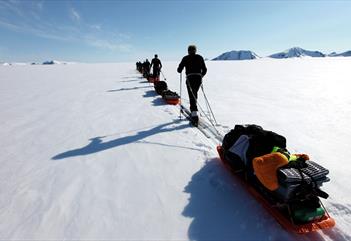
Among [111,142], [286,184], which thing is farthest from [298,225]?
[111,142]

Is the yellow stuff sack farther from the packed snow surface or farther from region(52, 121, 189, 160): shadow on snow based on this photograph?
region(52, 121, 189, 160): shadow on snow

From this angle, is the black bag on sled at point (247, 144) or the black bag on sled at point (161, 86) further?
the black bag on sled at point (161, 86)

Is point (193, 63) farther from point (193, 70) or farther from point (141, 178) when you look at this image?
point (141, 178)

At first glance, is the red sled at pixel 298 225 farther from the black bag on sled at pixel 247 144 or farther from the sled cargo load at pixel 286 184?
the black bag on sled at pixel 247 144

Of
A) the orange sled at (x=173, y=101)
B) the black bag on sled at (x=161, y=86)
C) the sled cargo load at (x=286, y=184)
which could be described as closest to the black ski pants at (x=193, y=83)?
the orange sled at (x=173, y=101)

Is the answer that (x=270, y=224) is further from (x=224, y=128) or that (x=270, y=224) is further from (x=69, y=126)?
(x=69, y=126)

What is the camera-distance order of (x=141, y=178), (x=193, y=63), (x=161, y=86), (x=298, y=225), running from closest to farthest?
(x=298, y=225) < (x=141, y=178) < (x=193, y=63) < (x=161, y=86)

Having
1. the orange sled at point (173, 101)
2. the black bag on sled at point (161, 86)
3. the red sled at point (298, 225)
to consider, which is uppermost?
the red sled at point (298, 225)

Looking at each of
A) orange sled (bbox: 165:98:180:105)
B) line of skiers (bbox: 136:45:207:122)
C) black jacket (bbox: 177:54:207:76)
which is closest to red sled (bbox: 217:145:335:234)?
line of skiers (bbox: 136:45:207:122)

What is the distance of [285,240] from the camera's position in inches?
104

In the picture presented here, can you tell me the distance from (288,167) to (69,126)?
20.1ft

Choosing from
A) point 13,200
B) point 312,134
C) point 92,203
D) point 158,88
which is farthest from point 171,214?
point 158,88

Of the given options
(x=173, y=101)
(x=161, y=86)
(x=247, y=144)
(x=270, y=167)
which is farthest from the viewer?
(x=161, y=86)

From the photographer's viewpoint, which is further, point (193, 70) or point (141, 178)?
point (193, 70)
